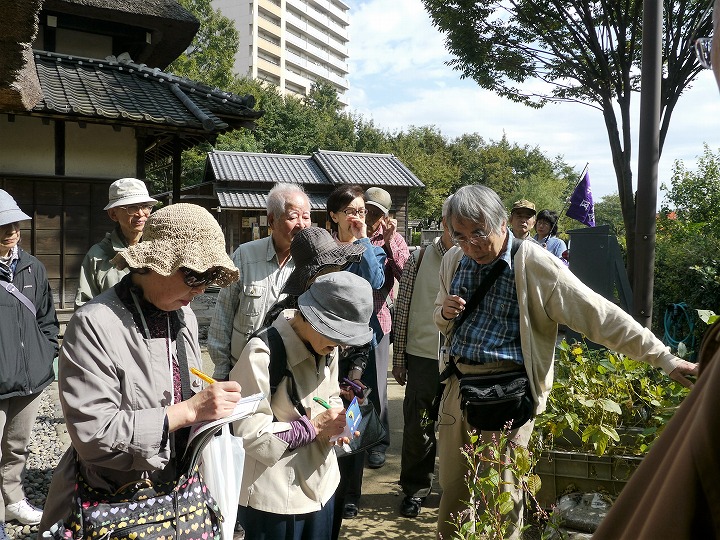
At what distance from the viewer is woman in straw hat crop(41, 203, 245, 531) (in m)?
1.60

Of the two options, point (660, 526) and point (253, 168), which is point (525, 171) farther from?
point (660, 526)

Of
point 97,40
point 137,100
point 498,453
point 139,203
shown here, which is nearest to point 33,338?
point 139,203

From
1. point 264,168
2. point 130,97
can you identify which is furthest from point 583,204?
point 264,168

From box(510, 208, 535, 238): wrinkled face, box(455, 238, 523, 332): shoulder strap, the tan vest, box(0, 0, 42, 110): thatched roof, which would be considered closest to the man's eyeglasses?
box(455, 238, 523, 332): shoulder strap

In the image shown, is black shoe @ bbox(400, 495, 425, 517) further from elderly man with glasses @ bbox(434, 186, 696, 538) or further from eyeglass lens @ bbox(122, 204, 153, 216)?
eyeglass lens @ bbox(122, 204, 153, 216)

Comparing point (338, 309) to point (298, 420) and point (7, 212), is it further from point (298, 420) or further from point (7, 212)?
point (7, 212)

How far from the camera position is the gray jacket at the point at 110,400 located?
158 centimetres

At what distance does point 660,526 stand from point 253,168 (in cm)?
2167

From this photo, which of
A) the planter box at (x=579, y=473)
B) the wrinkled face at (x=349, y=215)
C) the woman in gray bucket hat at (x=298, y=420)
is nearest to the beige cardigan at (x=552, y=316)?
the planter box at (x=579, y=473)

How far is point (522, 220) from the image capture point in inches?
240

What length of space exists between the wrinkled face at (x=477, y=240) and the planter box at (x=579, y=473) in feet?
3.60

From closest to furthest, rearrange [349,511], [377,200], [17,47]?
[349,511]
[17,47]
[377,200]

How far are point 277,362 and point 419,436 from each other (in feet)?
6.58

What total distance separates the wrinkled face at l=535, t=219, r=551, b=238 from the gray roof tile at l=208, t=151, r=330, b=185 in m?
13.7
